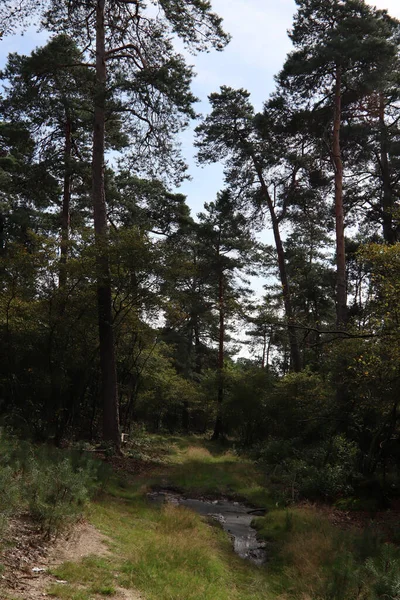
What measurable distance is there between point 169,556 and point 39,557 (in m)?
1.85

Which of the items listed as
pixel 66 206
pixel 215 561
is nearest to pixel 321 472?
pixel 215 561

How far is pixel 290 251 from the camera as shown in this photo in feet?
100.0

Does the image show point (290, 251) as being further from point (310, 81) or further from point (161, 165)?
point (161, 165)

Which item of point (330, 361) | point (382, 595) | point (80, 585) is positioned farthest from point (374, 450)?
point (80, 585)

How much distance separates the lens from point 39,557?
5328 mm

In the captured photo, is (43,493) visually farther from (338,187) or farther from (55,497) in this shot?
(338,187)

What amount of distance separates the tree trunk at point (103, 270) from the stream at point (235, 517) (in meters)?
3.18

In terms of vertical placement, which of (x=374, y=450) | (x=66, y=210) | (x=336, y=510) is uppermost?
(x=66, y=210)

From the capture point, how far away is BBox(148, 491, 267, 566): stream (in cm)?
796

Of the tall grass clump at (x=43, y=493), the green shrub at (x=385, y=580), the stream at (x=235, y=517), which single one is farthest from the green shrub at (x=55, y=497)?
the green shrub at (x=385, y=580)

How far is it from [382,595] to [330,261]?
86.5 feet

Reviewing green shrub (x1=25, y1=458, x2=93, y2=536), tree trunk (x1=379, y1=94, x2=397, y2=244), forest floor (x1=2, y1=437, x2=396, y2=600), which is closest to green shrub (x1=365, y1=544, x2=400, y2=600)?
forest floor (x1=2, y1=437, x2=396, y2=600)

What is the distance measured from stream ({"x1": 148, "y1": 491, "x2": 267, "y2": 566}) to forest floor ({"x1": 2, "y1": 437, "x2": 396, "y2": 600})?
23 cm

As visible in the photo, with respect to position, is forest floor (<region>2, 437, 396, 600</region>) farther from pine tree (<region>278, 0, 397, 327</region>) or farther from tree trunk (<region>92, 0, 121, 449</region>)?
pine tree (<region>278, 0, 397, 327</region>)
